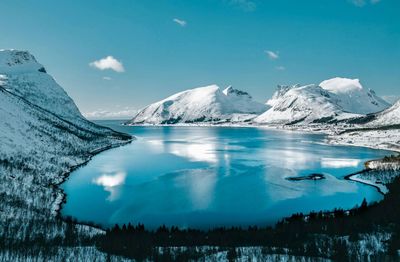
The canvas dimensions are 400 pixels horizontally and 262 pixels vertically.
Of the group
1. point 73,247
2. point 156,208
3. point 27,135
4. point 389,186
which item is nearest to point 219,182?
point 156,208

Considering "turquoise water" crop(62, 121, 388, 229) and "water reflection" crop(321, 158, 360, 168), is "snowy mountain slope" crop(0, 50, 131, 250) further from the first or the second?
"water reflection" crop(321, 158, 360, 168)

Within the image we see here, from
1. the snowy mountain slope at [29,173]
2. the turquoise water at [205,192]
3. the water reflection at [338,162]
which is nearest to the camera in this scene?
the snowy mountain slope at [29,173]

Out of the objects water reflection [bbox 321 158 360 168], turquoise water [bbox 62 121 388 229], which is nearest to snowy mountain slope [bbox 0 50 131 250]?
turquoise water [bbox 62 121 388 229]

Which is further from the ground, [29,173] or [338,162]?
[29,173]

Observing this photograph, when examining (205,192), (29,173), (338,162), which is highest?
(29,173)

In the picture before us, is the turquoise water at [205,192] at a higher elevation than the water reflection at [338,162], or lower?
lower

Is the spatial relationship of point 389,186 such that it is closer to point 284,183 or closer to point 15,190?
point 284,183

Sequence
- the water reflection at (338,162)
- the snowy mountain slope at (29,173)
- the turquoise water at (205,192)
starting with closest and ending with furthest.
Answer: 1. the snowy mountain slope at (29,173)
2. the turquoise water at (205,192)
3. the water reflection at (338,162)

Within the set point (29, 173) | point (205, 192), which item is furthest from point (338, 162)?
point (29, 173)

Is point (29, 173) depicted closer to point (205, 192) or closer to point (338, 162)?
point (205, 192)

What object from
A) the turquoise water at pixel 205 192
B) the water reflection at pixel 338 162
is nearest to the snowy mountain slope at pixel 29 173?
the turquoise water at pixel 205 192

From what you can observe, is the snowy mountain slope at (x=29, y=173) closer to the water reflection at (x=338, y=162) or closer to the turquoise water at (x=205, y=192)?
the turquoise water at (x=205, y=192)
